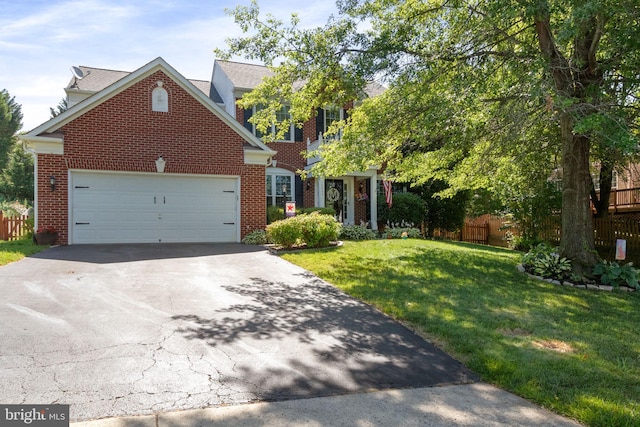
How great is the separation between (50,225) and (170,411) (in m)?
11.1

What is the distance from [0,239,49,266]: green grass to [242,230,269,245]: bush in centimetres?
559

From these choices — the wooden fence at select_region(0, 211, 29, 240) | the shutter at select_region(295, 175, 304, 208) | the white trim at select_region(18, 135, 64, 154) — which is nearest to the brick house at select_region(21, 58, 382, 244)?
the white trim at select_region(18, 135, 64, 154)

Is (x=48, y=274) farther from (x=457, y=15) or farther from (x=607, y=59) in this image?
(x=607, y=59)

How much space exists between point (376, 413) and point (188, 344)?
2.24 meters

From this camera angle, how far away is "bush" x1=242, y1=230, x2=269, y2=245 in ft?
44.1

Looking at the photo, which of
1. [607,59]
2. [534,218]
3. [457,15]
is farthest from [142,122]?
[534,218]

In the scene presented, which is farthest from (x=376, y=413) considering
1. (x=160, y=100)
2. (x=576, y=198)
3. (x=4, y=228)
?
(x=4, y=228)

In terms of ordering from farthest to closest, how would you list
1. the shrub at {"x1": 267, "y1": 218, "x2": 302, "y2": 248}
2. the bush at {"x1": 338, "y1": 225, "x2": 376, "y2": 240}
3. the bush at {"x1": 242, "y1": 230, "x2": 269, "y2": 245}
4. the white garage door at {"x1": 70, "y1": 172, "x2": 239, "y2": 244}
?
the bush at {"x1": 338, "y1": 225, "x2": 376, "y2": 240} < the bush at {"x1": 242, "y1": 230, "x2": 269, "y2": 245} < the white garage door at {"x1": 70, "y1": 172, "x2": 239, "y2": 244} < the shrub at {"x1": 267, "y1": 218, "x2": 302, "y2": 248}

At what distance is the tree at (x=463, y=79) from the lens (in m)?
8.02

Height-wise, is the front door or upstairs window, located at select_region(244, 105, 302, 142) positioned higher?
upstairs window, located at select_region(244, 105, 302, 142)

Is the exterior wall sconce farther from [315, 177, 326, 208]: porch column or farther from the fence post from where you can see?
[315, 177, 326, 208]: porch column

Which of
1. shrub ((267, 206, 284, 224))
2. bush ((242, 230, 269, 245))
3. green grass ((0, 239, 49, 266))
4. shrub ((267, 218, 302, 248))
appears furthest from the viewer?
shrub ((267, 206, 284, 224))

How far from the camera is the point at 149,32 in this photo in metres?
8.75

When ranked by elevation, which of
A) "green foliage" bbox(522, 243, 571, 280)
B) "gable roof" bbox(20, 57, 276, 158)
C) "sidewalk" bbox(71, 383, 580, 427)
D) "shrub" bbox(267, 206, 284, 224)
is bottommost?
"sidewalk" bbox(71, 383, 580, 427)
